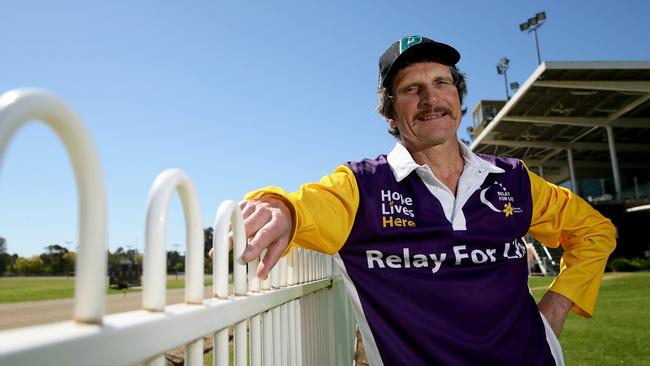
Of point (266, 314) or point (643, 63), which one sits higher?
point (643, 63)

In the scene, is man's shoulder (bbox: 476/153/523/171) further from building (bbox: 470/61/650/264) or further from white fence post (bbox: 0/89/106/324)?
building (bbox: 470/61/650/264)

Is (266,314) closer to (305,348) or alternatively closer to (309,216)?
(309,216)

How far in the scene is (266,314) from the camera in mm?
1505

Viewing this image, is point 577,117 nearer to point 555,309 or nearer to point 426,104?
point 555,309

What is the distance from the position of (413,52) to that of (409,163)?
0.56 meters

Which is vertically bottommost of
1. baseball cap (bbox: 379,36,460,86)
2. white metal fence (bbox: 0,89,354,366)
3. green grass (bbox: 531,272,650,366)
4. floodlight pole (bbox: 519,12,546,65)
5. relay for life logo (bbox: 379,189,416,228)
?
green grass (bbox: 531,272,650,366)

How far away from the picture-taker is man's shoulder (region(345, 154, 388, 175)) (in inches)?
84.4

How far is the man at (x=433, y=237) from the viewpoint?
6.48 feet

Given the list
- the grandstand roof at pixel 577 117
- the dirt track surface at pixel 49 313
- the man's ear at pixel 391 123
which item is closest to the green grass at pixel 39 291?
the dirt track surface at pixel 49 313

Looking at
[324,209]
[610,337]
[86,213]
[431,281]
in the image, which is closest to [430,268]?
[431,281]

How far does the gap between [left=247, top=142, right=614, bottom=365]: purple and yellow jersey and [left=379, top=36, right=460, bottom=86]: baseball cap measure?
19.5 inches

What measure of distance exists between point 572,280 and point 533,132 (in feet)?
109

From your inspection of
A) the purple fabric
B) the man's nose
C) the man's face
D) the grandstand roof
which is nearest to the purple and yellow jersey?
the purple fabric

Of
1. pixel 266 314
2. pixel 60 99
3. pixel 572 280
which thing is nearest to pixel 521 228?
pixel 572 280
